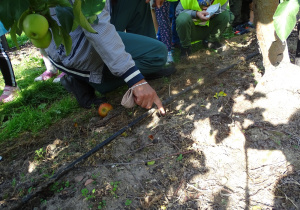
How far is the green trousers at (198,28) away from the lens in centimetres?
350

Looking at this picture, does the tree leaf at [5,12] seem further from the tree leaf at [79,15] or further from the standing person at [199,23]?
the standing person at [199,23]

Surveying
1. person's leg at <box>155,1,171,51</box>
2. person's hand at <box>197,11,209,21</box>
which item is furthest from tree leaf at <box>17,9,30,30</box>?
person's hand at <box>197,11,209,21</box>

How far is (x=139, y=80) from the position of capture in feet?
6.39

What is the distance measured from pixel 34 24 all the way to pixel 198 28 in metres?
3.27

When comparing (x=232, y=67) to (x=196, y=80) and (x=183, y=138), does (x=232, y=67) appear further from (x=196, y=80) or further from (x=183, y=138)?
(x=183, y=138)

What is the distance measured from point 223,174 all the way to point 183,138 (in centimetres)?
43

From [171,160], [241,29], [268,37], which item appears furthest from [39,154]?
[241,29]

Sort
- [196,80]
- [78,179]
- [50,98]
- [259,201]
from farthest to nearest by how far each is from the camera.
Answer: [50,98] < [196,80] < [78,179] < [259,201]

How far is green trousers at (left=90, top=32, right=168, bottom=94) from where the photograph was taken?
2.54 meters

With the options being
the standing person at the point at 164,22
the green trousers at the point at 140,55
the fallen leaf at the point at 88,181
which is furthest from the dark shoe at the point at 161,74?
the fallen leaf at the point at 88,181

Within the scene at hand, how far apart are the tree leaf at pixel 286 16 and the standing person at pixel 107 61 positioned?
3.43 feet

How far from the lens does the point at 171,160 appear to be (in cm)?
179

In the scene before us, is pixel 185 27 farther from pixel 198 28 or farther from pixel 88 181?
pixel 88 181

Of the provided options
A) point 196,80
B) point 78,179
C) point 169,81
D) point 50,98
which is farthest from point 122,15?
point 78,179
